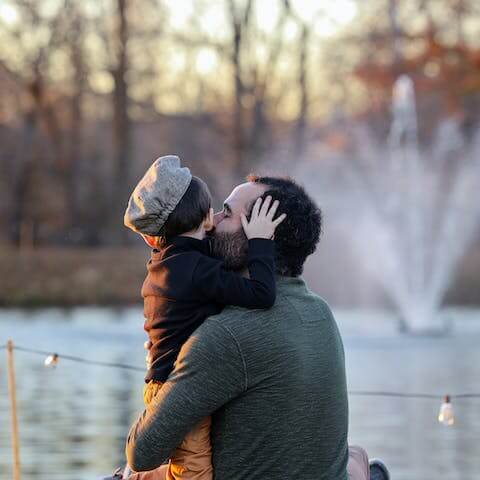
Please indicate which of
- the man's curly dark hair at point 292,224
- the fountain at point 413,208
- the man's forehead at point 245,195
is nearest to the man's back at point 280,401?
the man's curly dark hair at point 292,224

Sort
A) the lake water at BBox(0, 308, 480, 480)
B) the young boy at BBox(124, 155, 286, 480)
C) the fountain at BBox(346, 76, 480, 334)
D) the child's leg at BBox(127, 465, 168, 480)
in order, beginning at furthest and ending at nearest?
the fountain at BBox(346, 76, 480, 334) → the lake water at BBox(0, 308, 480, 480) → the child's leg at BBox(127, 465, 168, 480) → the young boy at BBox(124, 155, 286, 480)

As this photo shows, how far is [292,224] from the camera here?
4.11 m

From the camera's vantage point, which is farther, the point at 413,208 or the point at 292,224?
the point at 413,208

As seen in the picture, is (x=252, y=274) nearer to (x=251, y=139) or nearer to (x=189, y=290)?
(x=189, y=290)

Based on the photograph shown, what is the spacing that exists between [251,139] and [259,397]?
123 ft

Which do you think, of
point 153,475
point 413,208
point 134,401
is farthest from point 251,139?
point 153,475

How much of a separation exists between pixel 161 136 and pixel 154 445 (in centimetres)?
4404

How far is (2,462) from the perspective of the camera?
29.4 ft

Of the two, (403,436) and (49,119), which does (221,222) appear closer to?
(403,436)

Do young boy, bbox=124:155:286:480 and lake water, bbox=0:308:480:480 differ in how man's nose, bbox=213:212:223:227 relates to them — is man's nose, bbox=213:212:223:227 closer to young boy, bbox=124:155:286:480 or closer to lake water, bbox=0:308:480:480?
young boy, bbox=124:155:286:480

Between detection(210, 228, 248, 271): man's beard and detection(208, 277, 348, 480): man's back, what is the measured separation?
0.17m

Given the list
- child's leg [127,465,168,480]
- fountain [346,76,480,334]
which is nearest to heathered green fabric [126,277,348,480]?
child's leg [127,465,168,480]

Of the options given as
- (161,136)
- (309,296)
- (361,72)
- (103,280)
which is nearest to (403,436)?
(309,296)

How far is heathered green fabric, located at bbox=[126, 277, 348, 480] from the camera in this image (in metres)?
3.88
